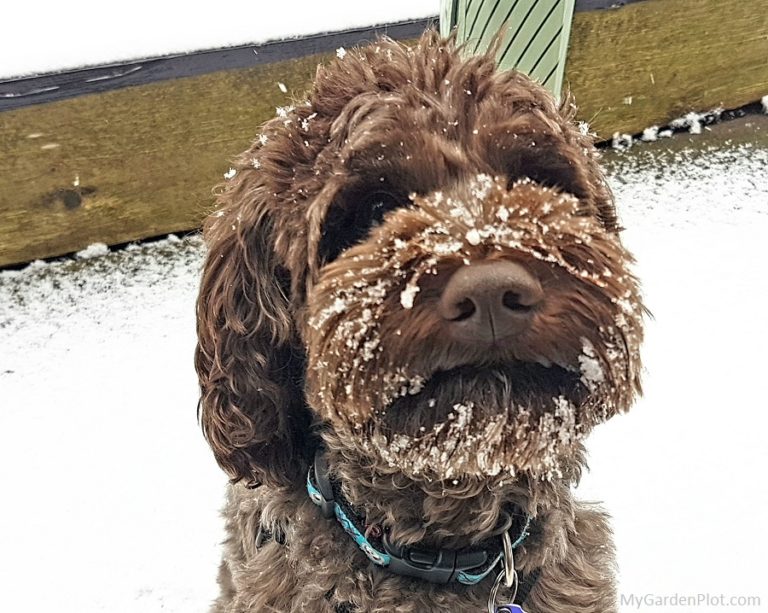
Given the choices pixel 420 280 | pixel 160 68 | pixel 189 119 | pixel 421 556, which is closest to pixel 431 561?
pixel 421 556

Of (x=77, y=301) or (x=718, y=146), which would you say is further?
(x=718, y=146)

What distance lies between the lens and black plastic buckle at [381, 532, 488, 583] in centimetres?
188

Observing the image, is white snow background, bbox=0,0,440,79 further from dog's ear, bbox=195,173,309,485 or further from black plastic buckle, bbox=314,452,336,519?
black plastic buckle, bbox=314,452,336,519

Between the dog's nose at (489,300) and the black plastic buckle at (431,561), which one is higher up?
the dog's nose at (489,300)

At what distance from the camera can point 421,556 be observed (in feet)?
6.21

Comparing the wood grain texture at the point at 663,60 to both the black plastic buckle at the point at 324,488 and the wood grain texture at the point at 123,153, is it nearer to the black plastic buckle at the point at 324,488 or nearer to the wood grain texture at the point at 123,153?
the wood grain texture at the point at 123,153

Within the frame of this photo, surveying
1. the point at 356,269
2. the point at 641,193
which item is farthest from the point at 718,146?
the point at 356,269

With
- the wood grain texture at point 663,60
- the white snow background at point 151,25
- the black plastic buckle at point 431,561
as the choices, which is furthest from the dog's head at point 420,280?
the wood grain texture at point 663,60

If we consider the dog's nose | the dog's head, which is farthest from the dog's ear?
the dog's nose

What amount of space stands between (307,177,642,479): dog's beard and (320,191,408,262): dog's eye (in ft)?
0.34

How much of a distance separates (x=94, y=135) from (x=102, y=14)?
0.79 m

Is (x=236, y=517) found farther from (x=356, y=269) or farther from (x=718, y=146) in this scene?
(x=718, y=146)

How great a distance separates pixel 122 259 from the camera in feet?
14.4

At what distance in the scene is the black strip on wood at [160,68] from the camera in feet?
12.7
